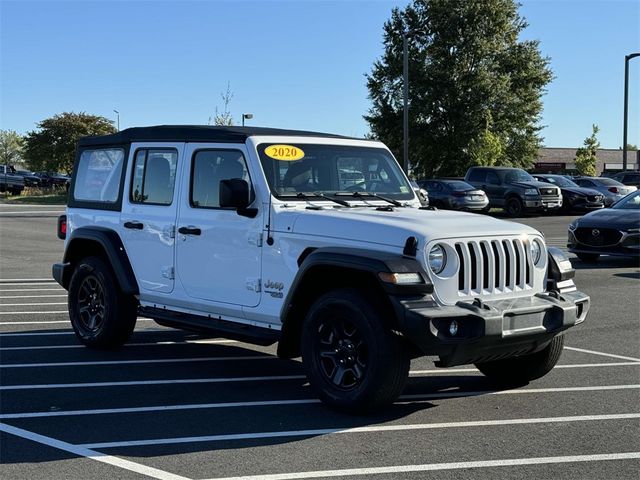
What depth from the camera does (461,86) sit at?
53062mm

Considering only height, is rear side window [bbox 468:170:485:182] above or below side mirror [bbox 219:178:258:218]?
above

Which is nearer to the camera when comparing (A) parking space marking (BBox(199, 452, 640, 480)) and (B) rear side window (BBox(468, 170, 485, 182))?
(A) parking space marking (BBox(199, 452, 640, 480))

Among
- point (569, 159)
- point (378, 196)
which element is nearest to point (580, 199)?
point (378, 196)

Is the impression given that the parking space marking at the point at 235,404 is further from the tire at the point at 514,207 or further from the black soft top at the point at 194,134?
the tire at the point at 514,207

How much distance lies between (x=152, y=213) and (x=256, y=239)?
57.2 inches

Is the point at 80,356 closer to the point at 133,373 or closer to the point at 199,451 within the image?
the point at 133,373

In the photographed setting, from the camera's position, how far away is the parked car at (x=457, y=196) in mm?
29953

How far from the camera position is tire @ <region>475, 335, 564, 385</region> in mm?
6605

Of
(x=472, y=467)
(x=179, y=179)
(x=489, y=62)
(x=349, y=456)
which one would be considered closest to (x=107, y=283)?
(x=179, y=179)

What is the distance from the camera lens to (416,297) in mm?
5488

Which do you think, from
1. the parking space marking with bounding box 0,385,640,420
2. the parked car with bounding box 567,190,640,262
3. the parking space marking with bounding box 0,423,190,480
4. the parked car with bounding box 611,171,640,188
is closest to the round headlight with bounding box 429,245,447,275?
the parking space marking with bounding box 0,385,640,420

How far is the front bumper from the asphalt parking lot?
482 mm

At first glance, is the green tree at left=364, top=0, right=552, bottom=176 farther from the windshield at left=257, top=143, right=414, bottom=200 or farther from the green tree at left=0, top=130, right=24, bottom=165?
the green tree at left=0, top=130, right=24, bottom=165

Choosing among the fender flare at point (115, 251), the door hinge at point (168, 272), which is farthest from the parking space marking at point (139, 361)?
the door hinge at point (168, 272)
